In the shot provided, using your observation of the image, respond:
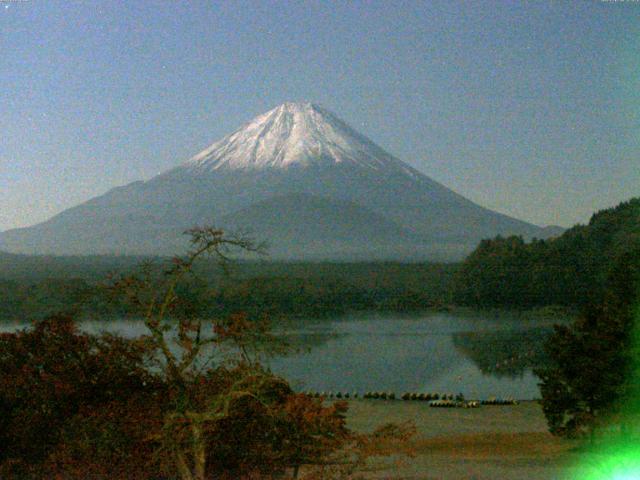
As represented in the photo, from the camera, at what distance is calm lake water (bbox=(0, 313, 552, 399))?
21.8m

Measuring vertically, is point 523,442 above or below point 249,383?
below

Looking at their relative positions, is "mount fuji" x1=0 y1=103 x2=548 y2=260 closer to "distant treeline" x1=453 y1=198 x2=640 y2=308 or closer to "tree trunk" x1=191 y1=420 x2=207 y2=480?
"distant treeline" x1=453 y1=198 x2=640 y2=308

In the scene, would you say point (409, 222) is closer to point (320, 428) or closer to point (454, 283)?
point (454, 283)

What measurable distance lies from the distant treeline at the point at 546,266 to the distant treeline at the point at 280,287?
3567mm

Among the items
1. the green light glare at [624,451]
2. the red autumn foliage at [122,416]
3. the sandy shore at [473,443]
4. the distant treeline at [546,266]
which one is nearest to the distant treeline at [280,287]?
the distant treeline at [546,266]

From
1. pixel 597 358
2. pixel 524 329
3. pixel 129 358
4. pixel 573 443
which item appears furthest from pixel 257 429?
pixel 524 329

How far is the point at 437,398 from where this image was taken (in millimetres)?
19203

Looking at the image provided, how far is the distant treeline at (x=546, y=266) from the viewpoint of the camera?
151 feet

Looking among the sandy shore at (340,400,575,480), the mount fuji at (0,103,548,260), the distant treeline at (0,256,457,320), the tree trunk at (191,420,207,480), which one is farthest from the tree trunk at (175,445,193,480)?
the mount fuji at (0,103,548,260)

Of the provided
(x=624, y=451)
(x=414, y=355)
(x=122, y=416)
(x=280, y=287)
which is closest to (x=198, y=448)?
(x=122, y=416)

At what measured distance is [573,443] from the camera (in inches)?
457

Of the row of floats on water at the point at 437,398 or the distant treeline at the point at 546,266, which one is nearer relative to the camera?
the row of floats on water at the point at 437,398

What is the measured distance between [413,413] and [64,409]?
1059cm

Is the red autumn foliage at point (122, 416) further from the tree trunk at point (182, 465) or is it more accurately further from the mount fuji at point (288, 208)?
the mount fuji at point (288, 208)
